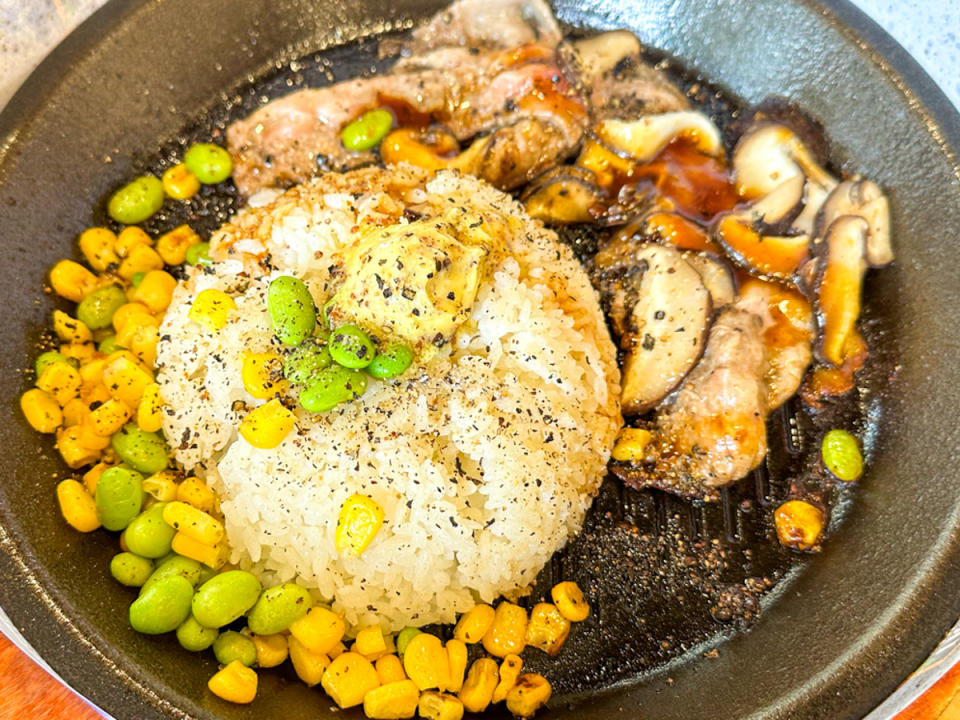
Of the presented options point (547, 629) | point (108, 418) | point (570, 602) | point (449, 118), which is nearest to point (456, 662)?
point (547, 629)

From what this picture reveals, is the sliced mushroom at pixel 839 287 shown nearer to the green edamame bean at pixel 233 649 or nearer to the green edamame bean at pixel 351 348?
the green edamame bean at pixel 351 348

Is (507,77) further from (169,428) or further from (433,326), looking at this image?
(169,428)

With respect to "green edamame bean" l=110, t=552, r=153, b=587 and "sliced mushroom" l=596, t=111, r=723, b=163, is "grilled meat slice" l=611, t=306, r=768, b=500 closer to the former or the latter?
"sliced mushroom" l=596, t=111, r=723, b=163

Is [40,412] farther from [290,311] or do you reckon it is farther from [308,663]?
[308,663]

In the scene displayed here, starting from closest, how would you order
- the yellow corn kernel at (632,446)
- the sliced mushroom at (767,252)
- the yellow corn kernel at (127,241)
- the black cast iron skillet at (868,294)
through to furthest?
the black cast iron skillet at (868,294)
the yellow corn kernel at (632,446)
the sliced mushroom at (767,252)
the yellow corn kernel at (127,241)

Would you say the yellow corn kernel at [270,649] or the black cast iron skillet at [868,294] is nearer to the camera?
the black cast iron skillet at [868,294]

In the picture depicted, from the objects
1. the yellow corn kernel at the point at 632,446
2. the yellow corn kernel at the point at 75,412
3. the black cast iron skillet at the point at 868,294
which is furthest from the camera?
the yellow corn kernel at the point at 632,446

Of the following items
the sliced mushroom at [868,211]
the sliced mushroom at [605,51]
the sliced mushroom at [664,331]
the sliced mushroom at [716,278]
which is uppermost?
the sliced mushroom at [868,211]

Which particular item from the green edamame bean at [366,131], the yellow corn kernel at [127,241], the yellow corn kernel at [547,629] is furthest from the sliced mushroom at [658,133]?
the yellow corn kernel at [127,241]
